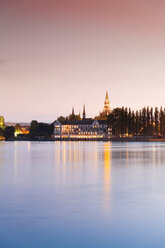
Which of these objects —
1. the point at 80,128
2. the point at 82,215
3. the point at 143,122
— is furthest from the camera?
the point at 80,128

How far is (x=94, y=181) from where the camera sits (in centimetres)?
1953

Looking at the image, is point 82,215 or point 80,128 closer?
point 82,215

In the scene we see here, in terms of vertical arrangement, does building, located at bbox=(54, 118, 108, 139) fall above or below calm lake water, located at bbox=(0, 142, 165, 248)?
above

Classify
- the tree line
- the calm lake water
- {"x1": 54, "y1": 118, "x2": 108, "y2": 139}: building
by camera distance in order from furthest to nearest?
{"x1": 54, "y1": 118, "x2": 108, "y2": 139}: building → the tree line → the calm lake water

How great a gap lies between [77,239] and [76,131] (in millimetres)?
189151

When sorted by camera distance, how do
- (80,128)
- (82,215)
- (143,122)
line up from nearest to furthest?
(82,215)
(143,122)
(80,128)

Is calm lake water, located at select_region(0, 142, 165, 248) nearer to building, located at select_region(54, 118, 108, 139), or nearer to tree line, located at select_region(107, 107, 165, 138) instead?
tree line, located at select_region(107, 107, 165, 138)

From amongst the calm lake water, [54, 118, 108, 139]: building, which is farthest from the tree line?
the calm lake water

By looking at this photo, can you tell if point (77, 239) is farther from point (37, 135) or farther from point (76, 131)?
point (76, 131)

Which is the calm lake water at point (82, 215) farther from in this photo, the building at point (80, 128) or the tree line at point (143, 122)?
the building at point (80, 128)

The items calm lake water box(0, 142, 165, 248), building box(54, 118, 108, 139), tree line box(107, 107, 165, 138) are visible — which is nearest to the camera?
calm lake water box(0, 142, 165, 248)

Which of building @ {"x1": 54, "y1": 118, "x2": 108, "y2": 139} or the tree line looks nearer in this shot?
the tree line

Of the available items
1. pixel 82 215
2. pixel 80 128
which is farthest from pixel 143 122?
pixel 82 215

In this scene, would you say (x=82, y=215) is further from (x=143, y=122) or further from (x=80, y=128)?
(x=80, y=128)
